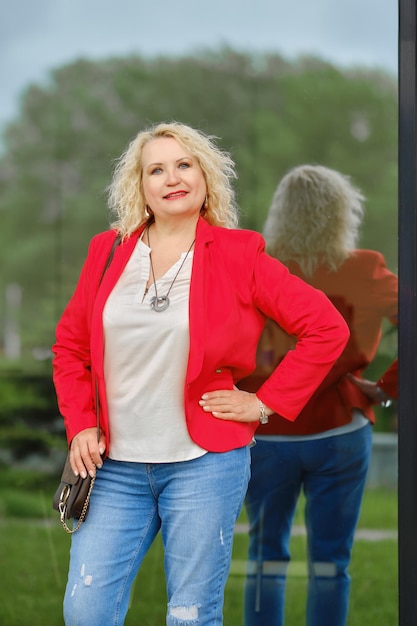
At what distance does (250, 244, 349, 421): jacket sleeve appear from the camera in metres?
2.00

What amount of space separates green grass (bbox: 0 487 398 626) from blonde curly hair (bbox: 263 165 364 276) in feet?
2.23

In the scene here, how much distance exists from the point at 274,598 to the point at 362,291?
91cm

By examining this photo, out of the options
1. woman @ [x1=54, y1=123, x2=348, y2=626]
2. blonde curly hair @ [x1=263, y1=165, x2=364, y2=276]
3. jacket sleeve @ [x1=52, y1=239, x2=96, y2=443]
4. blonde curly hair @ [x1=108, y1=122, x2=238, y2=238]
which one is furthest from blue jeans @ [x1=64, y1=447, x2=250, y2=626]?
blonde curly hair @ [x1=263, y1=165, x2=364, y2=276]

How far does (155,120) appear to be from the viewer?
127 inches

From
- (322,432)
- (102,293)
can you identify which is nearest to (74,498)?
(102,293)

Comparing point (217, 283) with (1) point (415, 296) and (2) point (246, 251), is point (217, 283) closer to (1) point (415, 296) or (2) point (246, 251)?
(2) point (246, 251)

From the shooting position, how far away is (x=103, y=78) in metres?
3.76

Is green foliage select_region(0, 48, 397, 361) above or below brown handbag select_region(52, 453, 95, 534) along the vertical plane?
above

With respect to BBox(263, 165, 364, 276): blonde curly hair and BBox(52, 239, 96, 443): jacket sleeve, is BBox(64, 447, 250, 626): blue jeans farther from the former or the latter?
BBox(263, 165, 364, 276): blonde curly hair

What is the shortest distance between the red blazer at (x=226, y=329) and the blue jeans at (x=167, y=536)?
9 centimetres

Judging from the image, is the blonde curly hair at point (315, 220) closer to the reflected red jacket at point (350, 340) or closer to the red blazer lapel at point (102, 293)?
the reflected red jacket at point (350, 340)

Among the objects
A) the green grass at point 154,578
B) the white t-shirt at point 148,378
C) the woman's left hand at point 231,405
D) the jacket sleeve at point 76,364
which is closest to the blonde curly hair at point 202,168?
the jacket sleeve at point 76,364

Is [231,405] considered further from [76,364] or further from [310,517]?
[310,517]

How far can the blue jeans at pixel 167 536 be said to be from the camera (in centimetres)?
193
